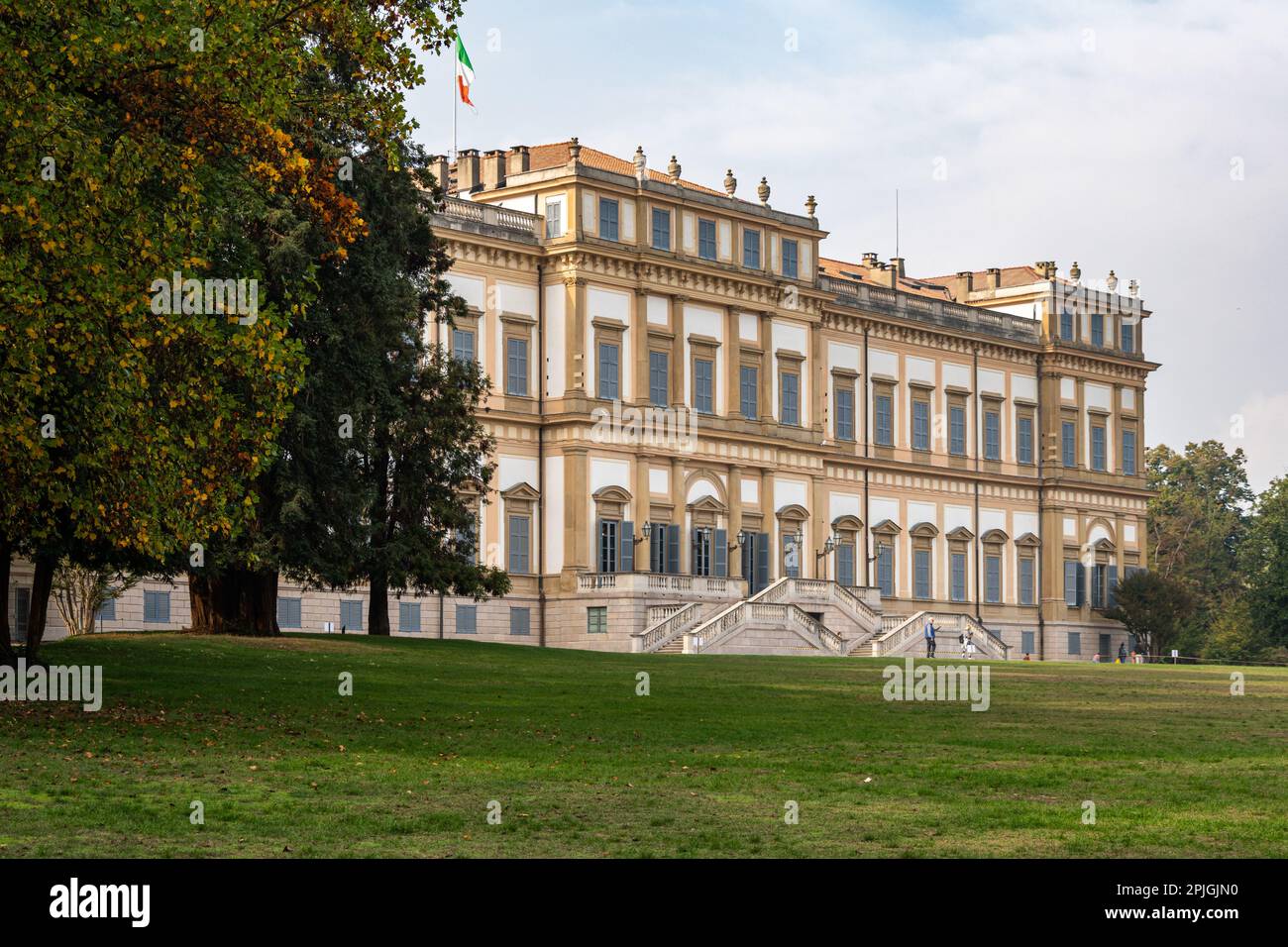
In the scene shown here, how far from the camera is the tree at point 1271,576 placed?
97.1m

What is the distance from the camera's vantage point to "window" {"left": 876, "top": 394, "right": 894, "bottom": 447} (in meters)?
82.4

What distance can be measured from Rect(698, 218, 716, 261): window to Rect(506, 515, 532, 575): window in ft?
37.6

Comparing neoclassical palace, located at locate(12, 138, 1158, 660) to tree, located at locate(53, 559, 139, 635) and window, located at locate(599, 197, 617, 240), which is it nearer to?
window, located at locate(599, 197, 617, 240)

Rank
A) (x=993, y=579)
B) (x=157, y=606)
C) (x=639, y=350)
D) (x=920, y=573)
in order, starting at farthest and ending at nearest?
(x=993, y=579)
(x=920, y=573)
(x=639, y=350)
(x=157, y=606)

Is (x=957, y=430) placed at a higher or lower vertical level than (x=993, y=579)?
higher

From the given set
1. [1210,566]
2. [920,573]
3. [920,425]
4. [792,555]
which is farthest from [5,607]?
[1210,566]

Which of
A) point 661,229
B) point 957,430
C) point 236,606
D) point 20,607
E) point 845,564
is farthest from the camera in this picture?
point 957,430

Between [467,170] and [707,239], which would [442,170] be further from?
[707,239]

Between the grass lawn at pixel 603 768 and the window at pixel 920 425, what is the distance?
49975mm

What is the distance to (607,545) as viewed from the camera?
68750 mm

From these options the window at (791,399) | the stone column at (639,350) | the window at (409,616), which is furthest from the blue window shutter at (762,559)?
the window at (409,616)

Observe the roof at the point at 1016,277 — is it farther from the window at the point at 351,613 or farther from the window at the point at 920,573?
the window at the point at 351,613

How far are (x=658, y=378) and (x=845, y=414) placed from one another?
12100 millimetres
